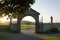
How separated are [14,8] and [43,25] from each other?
24.7 feet

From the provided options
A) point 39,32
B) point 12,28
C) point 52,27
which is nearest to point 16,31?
point 12,28

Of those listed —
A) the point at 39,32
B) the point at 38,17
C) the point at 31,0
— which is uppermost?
the point at 31,0

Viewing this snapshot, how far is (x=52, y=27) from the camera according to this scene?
3400cm

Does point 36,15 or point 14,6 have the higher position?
point 14,6

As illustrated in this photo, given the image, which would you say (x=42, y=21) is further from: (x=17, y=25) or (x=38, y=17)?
(x=17, y=25)

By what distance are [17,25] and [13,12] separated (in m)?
5.01

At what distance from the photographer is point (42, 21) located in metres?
33.6

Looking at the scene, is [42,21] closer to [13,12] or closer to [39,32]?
[39,32]

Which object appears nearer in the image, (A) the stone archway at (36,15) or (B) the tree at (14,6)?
(B) the tree at (14,6)

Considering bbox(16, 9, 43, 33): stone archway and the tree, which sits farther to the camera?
bbox(16, 9, 43, 33): stone archway

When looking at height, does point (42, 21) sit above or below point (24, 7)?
below

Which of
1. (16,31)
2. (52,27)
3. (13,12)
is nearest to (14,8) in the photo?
(13,12)

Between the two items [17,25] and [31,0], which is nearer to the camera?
[31,0]

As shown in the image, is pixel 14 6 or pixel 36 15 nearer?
pixel 14 6
